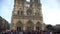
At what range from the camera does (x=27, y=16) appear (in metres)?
8.93

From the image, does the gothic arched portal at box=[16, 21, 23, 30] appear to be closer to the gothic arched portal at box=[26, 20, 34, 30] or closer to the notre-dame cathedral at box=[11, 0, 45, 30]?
the notre-dame cathedral at box=[11, 0, 45, 30]

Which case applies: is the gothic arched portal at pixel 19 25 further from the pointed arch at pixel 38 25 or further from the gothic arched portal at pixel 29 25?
the pointed arch at pixel 38 25

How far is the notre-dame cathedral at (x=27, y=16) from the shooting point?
8664 mm

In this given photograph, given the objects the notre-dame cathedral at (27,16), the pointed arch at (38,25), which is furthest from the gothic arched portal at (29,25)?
the pointed arch at (38,25)

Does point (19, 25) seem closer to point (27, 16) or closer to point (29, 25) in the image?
point (29, 25)

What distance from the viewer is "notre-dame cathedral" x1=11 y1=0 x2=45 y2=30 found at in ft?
28.4

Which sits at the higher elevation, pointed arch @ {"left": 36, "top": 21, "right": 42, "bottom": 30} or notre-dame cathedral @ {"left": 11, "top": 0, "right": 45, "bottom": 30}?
notre-dame cathedral @ {"left": 11, "top": 0, "right": 45, "bottom": 30}

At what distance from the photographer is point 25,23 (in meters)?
8.78

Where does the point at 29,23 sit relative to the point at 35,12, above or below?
below

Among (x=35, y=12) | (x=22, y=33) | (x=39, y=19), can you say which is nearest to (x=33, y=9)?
(x=35, y=12)

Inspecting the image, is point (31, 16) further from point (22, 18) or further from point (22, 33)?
point (22, 33)

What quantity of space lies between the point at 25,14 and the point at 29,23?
576 millimetres

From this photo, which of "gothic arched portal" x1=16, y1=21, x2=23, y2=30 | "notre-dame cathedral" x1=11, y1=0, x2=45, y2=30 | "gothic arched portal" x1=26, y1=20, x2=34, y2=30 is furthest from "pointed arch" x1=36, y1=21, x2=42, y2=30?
"gothic arched portal" x1=16, y1=21, x2=23, y2=30

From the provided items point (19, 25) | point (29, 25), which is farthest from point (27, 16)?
point (19, 25)
